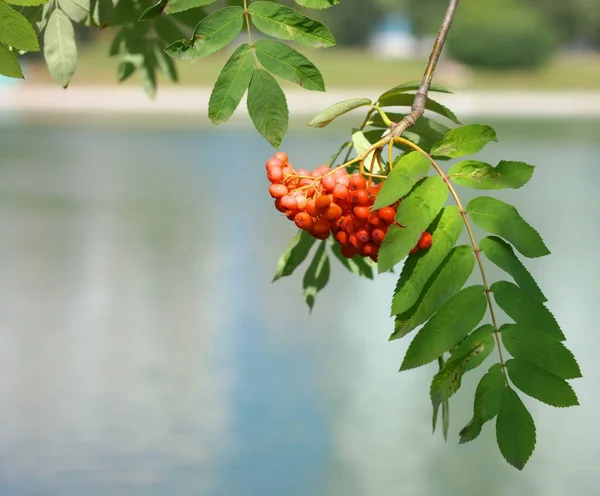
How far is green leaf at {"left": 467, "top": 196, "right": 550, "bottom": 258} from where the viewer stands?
1045mm

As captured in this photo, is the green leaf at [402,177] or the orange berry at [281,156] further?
the orange berry at [281,156]

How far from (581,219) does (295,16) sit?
28.4ft

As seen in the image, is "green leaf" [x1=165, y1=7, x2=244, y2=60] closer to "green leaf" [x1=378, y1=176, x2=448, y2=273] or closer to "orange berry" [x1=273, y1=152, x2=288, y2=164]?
"orange berry" [x1=273, y1=152, x2=288, y2=164]

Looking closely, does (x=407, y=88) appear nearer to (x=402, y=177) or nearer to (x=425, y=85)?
(x=425, y=85)

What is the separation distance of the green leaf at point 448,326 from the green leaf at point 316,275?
24.3 inches

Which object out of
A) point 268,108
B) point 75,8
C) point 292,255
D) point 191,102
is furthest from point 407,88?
point 191,102

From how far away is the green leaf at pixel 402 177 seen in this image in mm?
994

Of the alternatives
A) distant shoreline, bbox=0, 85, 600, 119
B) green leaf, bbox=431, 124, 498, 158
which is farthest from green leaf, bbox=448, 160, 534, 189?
distant shoreline, bbox=0, 85, 600, 119

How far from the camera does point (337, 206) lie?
3.46ft

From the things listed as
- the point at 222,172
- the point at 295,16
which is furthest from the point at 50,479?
the point at 222,172

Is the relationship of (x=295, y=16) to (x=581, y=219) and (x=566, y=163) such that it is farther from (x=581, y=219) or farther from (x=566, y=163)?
(x=566, y=163)

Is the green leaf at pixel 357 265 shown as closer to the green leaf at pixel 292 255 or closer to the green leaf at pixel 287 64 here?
the green leaf at pixel 292 255

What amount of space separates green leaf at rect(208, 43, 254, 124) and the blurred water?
3047 millimetres

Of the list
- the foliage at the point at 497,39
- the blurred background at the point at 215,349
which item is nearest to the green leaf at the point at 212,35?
the blurred background at the point at 215,349
